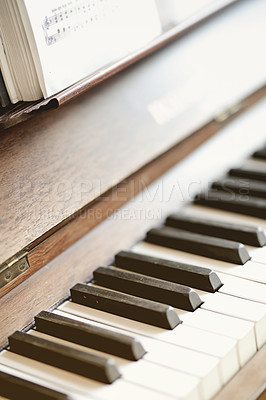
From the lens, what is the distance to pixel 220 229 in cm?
160

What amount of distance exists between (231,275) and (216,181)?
483 mm

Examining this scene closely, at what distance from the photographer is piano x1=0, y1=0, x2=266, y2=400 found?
46.5 inches

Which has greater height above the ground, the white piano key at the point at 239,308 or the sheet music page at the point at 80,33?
the sheet music page at the point at 80,33

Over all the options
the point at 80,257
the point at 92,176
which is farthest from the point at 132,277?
the point at 92,176

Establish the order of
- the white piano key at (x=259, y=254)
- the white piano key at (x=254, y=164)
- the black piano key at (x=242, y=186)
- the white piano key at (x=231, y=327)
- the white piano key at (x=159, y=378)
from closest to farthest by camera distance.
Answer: the white piano key at (x=159, y=378) → the white piano key at (x=231, y=327) → the white piano key at (x=259, y=254) → the black piano key at (x=242, y=186) → the white piano key at (x=254, y=164)

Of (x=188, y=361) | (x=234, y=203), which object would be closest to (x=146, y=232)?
(x=234, y=203)

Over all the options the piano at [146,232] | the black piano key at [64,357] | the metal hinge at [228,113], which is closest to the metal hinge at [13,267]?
the piano at [146,232]

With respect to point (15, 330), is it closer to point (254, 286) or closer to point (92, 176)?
point (92, 176)

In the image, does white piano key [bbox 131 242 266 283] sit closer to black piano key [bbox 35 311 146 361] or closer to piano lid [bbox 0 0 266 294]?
piano lid [bbox 0 0 266 294]

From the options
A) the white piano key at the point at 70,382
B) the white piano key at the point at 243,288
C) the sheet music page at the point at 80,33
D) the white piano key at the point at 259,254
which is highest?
the sheet music page at the point at 80,33

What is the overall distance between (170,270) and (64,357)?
1.17ft

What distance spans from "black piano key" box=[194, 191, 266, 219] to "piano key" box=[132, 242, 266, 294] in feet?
0.80

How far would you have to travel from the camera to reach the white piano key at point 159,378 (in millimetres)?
1096

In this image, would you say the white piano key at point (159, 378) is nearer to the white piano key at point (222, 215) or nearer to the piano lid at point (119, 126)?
the piano lid at point (119, 126)
